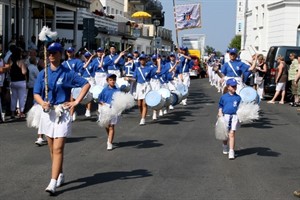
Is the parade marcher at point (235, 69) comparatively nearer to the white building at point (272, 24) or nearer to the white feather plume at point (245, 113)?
the white feather plume at point (245, 113)

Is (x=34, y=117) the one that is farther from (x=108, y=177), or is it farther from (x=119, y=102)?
(x=108, y=177)

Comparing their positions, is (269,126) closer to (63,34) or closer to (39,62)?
(39,62)

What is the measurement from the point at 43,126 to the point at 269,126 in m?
8.37

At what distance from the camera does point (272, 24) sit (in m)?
40.4

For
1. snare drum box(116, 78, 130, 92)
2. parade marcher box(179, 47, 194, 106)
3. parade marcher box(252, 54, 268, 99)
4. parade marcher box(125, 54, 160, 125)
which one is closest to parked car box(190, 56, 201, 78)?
parade marcher box(252, 54, 268, 99)

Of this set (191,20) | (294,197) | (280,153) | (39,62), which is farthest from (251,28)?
(294,197)

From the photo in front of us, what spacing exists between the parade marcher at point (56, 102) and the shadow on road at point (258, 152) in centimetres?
399

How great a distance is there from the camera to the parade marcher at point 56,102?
6.96m

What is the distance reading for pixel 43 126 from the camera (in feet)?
23.2

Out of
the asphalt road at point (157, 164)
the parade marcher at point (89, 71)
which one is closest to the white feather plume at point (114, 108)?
the asphalt road at point (157, 164)

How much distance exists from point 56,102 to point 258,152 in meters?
4.62

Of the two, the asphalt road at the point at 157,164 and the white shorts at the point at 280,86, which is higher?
the white shorts at the point at 280,86

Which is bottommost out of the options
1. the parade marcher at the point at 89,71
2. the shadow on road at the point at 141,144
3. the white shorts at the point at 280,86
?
the shadow on road at the point at 141,144

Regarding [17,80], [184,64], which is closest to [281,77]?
[184,64]
